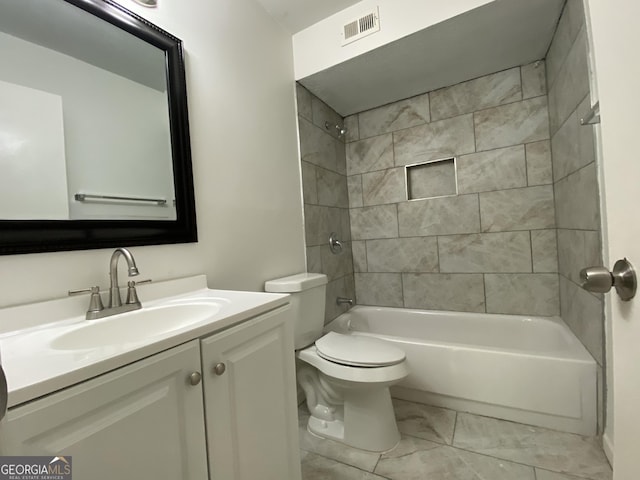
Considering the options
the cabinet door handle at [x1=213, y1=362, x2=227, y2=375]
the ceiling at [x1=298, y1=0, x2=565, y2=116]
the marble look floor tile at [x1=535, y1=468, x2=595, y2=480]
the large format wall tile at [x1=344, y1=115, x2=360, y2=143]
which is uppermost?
the ceiling at [x1=298, y1=0, x2=565, y2=116]

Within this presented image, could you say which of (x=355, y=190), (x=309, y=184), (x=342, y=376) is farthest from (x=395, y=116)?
(x=342, y=376)

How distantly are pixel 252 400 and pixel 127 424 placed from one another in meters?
0.35

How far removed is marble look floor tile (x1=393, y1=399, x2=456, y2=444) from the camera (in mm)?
1497

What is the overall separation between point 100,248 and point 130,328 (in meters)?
0.30

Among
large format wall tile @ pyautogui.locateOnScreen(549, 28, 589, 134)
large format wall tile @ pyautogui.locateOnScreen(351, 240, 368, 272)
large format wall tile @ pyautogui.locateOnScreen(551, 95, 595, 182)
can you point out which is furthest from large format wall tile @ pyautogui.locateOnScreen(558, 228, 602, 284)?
large format wall tile @ pyautogui.locateOnScreen(351, 240, 368, 272)

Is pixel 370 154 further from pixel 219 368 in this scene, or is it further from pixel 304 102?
pixel 219 368

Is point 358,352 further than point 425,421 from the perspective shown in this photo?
No

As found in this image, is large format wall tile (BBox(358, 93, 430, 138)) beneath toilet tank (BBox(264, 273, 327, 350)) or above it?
above

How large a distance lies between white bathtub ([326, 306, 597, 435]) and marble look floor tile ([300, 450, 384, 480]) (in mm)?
645

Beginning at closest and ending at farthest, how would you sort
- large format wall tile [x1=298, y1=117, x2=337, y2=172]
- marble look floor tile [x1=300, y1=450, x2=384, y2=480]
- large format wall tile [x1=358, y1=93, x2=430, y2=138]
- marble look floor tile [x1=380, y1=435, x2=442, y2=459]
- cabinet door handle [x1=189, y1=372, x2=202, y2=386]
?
cabinet door handle [x1=189, y1=372, x2=202, y2=386]
marble look floor tile [x1=300, y1=450, x2=384, y2=480]
marble look floor tile [x1=380, y1=435, x2=442, y2=459]
large format wall tile [x1=298, y1=117, x2=337, y2=172]
large format wall tile [x1=358, y1=93, x2=430, y2=138]

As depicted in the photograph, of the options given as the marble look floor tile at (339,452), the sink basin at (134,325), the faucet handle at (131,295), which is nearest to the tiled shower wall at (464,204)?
the marble look floor tile at (339,452)

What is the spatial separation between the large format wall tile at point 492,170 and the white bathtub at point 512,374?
38.1 inches

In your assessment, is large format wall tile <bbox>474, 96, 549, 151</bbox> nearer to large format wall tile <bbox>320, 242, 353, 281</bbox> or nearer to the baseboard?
large format wall tile <bbox>320, 242, 353, 281</bbox>

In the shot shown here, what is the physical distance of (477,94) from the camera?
2.17 metres
